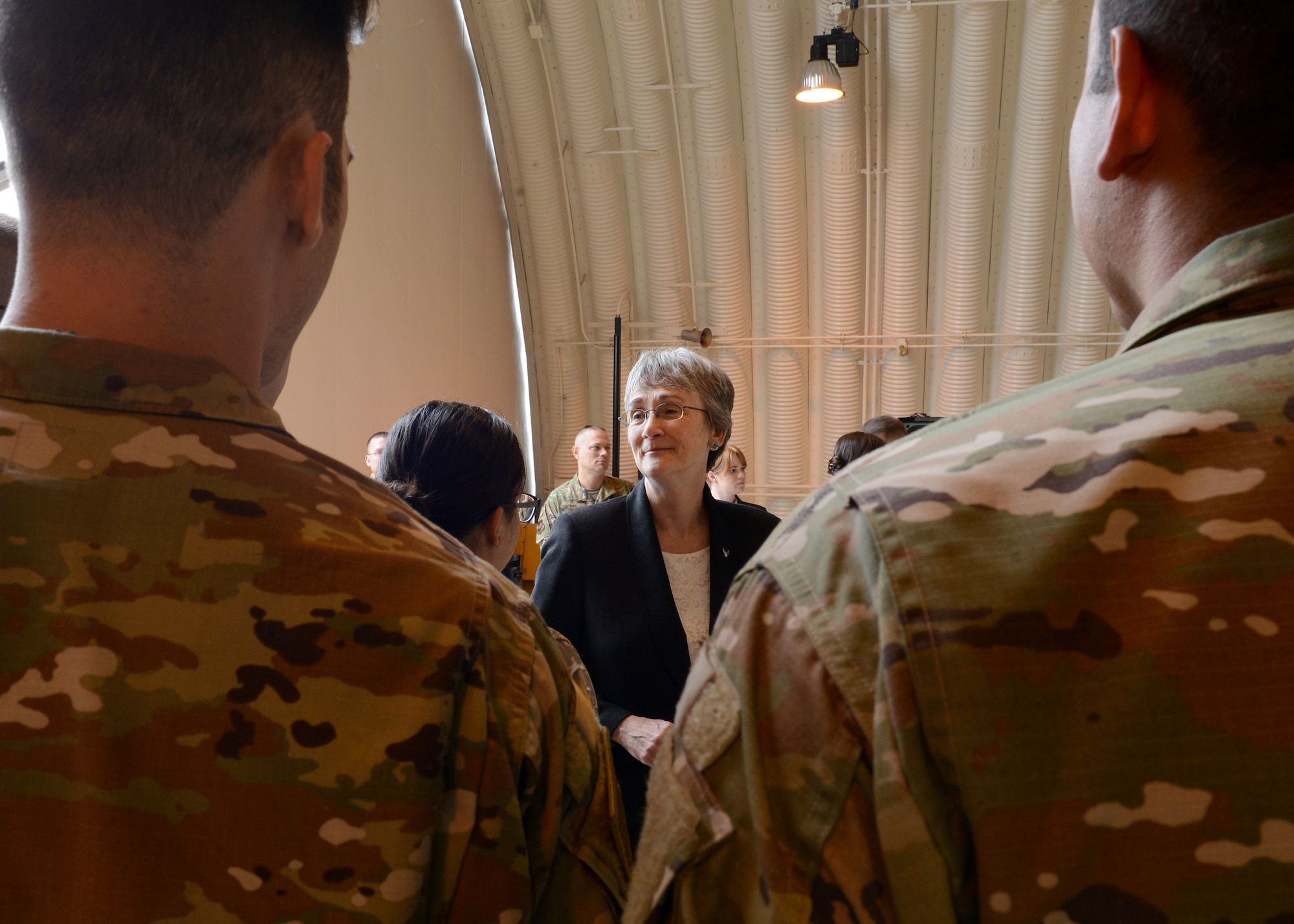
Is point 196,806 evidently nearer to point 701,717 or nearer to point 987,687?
point 701,717

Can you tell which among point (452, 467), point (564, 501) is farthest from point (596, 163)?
point (452, 467)

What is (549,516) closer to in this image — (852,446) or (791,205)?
(852,446)

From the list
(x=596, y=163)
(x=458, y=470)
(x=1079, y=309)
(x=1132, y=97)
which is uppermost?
(x=596, y=163)

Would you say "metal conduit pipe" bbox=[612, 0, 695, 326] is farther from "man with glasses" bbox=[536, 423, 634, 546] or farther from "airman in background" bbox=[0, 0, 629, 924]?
"airman in background" bbox=[0, 0, 629, 924]

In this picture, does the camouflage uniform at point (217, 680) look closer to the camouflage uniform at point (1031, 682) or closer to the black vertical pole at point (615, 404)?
the camouflage uniform at point (1031, 682)

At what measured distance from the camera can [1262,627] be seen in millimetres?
670

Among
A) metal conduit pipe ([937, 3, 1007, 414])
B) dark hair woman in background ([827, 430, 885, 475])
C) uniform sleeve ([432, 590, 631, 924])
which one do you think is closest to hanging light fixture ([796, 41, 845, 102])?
metal conduit pipe ([937, 3, 1007, 414])

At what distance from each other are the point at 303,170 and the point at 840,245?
8200 mm

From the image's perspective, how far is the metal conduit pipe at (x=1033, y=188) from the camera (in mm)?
7664

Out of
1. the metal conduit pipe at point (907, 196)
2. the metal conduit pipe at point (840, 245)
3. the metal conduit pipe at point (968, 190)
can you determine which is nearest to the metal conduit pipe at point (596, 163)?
the metal conduit pipe at point (840, 245)

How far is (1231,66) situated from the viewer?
32.3 inches

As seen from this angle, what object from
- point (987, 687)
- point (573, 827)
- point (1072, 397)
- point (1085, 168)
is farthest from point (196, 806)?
point (1085, 168)

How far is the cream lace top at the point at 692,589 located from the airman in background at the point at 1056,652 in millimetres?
1758

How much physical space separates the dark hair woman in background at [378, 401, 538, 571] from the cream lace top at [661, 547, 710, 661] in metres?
0.76
